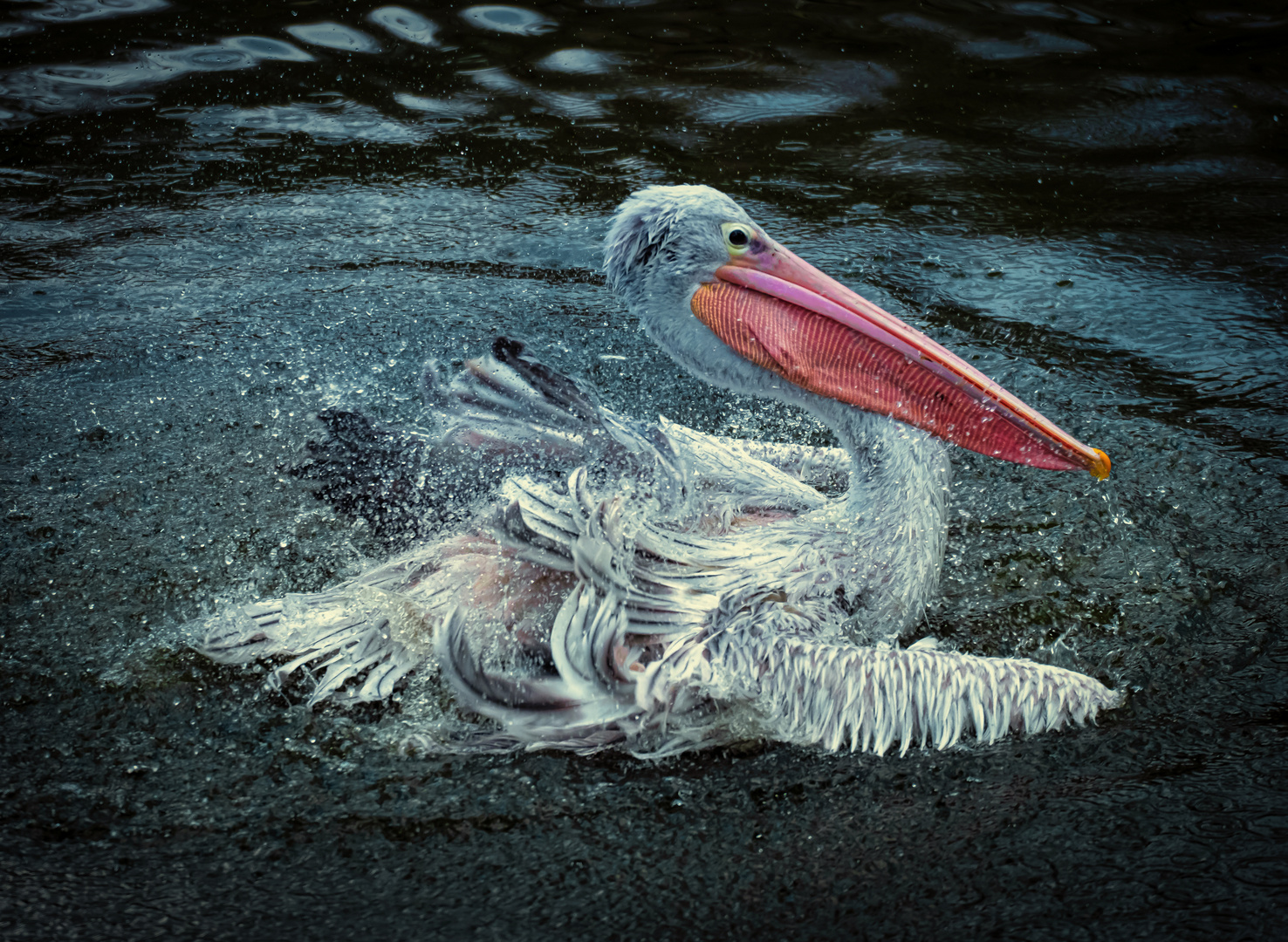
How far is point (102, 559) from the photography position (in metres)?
3.20

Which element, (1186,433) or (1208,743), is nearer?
(1208,743)

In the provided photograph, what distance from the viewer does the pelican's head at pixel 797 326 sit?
8.98ft

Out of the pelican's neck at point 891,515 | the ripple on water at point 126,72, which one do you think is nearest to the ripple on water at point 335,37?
the ripple on water at point 126,72

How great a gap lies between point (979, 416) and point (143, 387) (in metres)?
2.90

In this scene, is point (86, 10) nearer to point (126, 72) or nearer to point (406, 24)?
point (126, 72)

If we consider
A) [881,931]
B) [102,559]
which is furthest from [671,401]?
[881,931]

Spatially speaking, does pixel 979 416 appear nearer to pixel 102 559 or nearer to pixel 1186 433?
pixel 1186 433

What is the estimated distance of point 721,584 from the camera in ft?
9.20

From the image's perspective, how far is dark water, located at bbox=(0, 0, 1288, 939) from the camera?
228cm

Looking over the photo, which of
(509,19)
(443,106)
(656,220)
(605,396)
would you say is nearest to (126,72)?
(443,106)

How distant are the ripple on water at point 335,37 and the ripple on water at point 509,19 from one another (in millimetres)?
670

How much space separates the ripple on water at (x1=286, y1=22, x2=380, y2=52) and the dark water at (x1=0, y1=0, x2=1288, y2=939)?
37 millimetres

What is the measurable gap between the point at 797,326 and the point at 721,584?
2.22 ft

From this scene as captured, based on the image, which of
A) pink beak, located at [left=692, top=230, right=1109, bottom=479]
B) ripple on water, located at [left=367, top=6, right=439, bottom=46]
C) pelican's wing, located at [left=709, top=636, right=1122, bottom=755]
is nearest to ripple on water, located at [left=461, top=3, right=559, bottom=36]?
ripple on water, located at [left=367, top=6, right=439, bottom=46]
